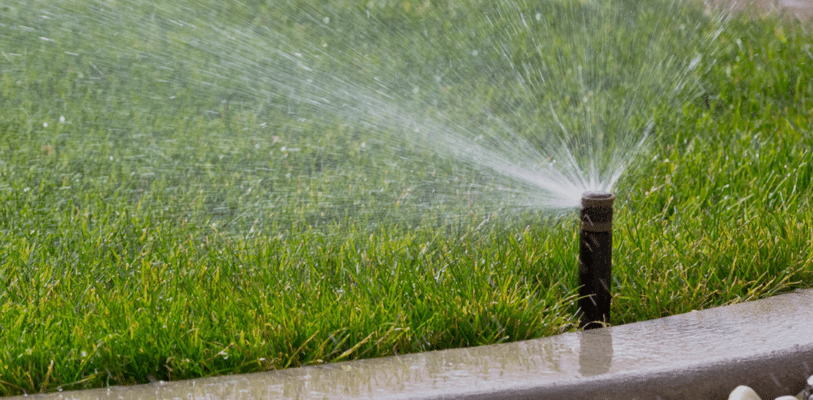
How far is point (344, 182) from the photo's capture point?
13.1 ft

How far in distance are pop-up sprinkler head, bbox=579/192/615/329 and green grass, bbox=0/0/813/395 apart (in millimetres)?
94

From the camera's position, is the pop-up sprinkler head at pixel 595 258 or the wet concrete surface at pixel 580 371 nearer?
the wet concrete surface at pixel 580 371

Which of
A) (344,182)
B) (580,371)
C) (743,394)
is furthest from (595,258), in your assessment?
(344,182)

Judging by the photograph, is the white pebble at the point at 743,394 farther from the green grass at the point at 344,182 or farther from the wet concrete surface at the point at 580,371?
the green grass at the point at 344,182

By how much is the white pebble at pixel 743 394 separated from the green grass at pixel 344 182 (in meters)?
0.51

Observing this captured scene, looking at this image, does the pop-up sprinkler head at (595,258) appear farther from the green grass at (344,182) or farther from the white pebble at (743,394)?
the white pebble at (743,394)

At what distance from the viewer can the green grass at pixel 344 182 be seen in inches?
104

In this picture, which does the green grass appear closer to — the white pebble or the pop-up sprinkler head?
the pop-up sprinkler head

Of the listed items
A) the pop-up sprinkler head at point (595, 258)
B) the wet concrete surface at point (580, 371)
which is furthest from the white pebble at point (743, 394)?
the pop-up sprinkler head at point (595, 258)

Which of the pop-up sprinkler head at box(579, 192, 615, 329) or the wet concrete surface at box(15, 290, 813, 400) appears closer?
the wet concrete surface at box(15, 290, 813, 400)

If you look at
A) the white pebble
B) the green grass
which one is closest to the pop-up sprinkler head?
the green grass

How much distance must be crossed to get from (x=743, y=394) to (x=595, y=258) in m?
0.57

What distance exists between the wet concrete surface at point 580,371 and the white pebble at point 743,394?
0.06m

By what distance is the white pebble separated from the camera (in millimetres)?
2400
